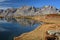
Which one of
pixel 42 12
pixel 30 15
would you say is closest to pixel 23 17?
pixel 30 15

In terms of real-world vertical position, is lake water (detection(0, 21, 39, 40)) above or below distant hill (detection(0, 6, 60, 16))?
below

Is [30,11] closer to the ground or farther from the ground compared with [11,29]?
farther from the ground

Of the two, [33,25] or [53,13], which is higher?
[53,13]

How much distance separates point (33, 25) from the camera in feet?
12.6

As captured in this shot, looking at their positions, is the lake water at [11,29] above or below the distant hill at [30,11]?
below

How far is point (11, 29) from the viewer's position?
3.91 metres

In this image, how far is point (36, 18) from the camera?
3857 millimetres

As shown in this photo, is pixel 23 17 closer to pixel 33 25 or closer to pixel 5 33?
pixel 33 25

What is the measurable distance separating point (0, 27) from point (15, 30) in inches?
15.2

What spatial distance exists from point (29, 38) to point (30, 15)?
0.57 meters

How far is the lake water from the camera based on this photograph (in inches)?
153

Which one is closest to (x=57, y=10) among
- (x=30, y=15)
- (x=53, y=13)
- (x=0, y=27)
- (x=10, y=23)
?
(x=53, y=13)

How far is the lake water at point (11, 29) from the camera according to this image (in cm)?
388

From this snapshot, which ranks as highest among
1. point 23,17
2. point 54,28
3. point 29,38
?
point 23,17
